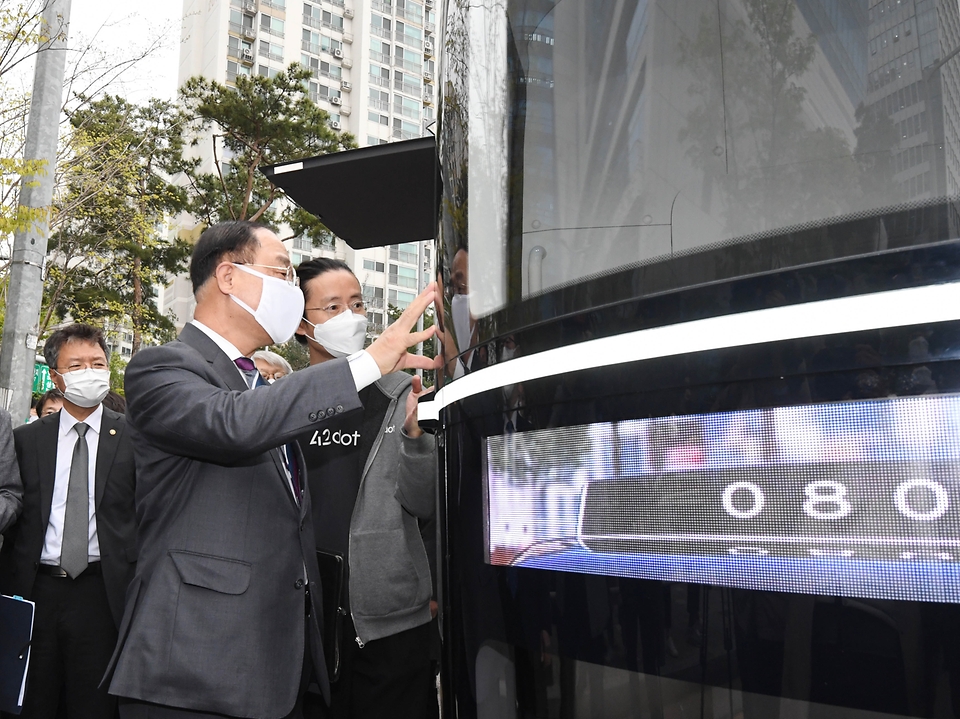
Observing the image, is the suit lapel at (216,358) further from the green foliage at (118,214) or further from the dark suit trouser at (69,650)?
the green foliage at (118,214)

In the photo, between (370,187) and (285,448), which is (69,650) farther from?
(370,187)

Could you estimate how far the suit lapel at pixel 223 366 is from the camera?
2246 mm

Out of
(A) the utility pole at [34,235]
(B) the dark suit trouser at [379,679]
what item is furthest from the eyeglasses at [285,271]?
(A) the utility pole at [34,235]

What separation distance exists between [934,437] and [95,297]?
78.5 ft

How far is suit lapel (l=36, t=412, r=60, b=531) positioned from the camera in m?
4.10

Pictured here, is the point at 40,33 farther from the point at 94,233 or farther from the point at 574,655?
the point at 94,233

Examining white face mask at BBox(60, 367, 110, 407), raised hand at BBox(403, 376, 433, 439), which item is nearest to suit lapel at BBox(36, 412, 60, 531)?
white face mask at BBox(60, 367, 110, 407)

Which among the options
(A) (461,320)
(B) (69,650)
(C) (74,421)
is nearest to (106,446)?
(C) (74,421)

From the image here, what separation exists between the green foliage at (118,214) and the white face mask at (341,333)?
9714 mm

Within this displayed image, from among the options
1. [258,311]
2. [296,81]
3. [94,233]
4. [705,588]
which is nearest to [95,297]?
[94,233]

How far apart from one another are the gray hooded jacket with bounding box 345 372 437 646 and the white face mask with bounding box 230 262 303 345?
0.47 m

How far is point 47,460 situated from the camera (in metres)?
4.21

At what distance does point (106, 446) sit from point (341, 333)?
1.84 m

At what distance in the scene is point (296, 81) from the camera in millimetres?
20531
